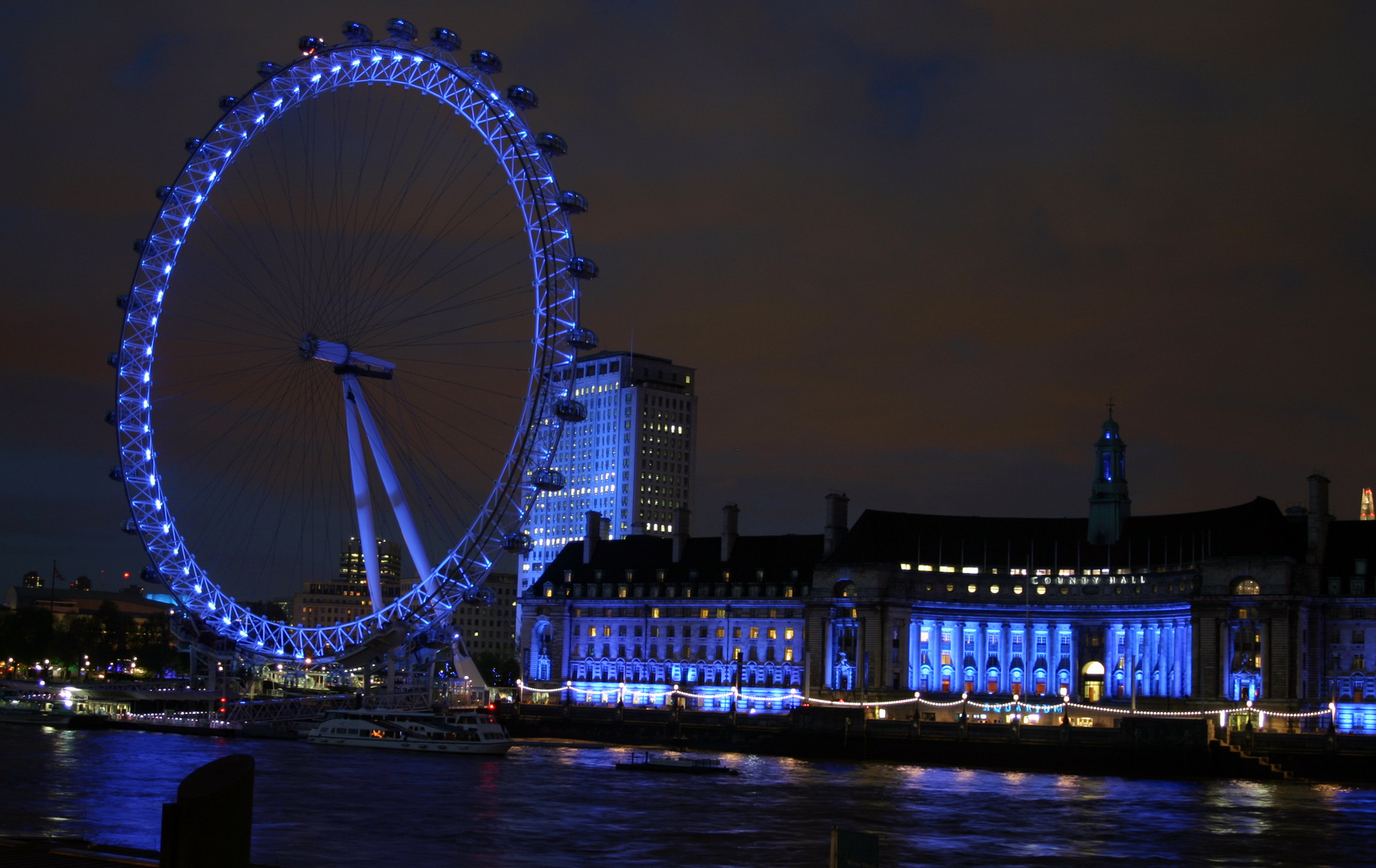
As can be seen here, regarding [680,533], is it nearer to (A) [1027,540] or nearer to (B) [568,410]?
(A) [1027,540]

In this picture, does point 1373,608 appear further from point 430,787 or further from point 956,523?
point 430,787

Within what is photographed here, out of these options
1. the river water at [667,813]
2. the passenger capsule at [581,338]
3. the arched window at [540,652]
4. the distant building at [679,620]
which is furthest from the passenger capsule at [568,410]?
the arched window at [540,652]

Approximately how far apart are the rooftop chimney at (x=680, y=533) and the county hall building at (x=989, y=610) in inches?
11.8

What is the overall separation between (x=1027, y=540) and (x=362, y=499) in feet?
283

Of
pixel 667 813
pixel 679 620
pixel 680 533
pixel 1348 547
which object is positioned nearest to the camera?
pixel 667 813

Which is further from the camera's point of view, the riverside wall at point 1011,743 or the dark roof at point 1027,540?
the dark roof at point 1027,540

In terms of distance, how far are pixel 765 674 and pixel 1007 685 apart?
25.6 metres

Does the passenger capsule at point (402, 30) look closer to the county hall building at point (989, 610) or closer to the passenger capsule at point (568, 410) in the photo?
the passenger capsule at point (568, 410)

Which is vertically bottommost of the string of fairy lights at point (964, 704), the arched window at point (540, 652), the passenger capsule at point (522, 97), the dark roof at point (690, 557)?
the string of fairy lights at point (964, 704)

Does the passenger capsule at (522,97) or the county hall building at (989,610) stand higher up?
the passenger capsule at (522,97)

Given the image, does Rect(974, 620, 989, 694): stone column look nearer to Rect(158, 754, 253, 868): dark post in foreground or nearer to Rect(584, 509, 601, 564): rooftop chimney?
Rect(584, 509, 601, 564): rooftop chimney

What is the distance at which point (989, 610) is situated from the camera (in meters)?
162

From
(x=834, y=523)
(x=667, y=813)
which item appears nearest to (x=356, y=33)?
(x=667, y=813)

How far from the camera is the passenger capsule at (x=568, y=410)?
95.2 metres
